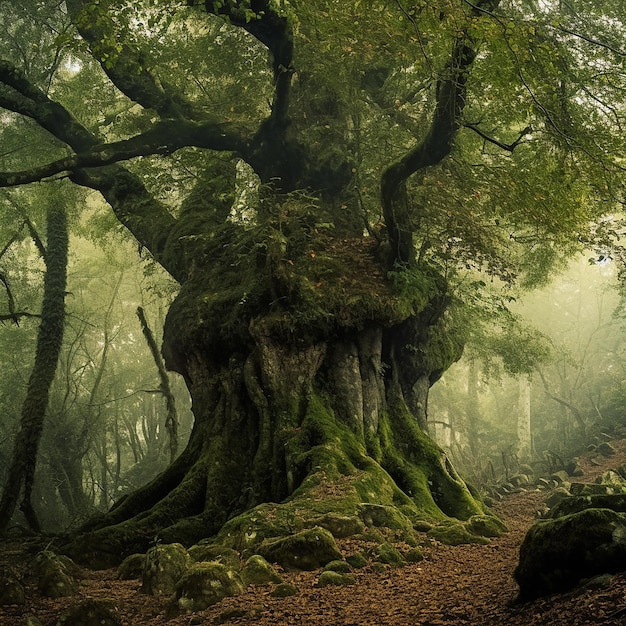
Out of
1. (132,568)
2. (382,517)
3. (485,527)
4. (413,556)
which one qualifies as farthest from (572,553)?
(132,568)

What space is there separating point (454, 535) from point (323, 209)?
22.8ft

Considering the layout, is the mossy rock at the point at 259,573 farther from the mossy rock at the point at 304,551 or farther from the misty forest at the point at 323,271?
the mossy rock at the point at 304,551

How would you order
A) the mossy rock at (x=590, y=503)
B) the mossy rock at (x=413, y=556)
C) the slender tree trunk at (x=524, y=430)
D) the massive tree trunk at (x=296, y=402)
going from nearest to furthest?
the mossy rock at (x=413, y=556) < the mossy rock at (x=590, y=503) < the massive tree trunk at (x=296, y=402) < the slender tree trunk at (x=524, y=430)

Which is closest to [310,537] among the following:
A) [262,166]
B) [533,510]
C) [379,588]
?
[379,588]

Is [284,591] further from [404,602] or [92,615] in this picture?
[92,615]

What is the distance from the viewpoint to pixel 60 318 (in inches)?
562

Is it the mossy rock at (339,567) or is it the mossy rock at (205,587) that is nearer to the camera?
the mossy rock at (205,587)

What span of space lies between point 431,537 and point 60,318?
1119 cm

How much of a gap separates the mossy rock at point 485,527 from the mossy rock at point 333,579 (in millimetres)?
2694

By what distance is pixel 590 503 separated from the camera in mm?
5965

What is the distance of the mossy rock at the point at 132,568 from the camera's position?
6.09m

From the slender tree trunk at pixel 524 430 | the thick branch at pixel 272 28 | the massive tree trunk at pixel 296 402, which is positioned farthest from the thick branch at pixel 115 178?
the slender tree trunk at pixel 524 430

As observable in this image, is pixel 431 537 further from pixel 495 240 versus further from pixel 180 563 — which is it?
pixel 495 240

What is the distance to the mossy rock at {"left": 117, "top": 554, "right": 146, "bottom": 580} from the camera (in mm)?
6094
